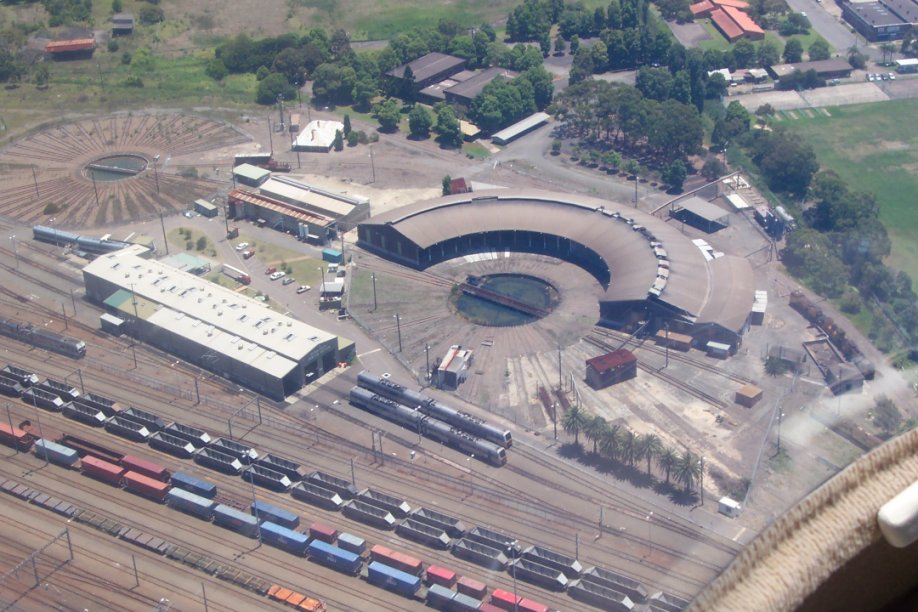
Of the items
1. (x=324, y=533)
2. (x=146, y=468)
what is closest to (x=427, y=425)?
(x=324, y=533)

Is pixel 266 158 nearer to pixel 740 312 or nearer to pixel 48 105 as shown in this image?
pixel 48 105

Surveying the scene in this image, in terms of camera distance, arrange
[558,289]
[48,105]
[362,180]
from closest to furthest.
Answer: [558,289]
[362,180]
[48,105]

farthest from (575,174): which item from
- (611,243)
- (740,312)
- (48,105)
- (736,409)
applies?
Result: (48,105)

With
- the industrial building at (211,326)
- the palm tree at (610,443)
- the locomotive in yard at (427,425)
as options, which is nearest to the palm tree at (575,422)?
the palm tree at (610,443)

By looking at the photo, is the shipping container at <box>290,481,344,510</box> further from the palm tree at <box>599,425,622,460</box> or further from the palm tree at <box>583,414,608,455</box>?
the palm tree at <box>599,425,622,460</box>

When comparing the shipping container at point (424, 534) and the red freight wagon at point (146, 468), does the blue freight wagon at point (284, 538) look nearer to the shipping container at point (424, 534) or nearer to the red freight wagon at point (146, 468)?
the shipping container at point (424, 534)
